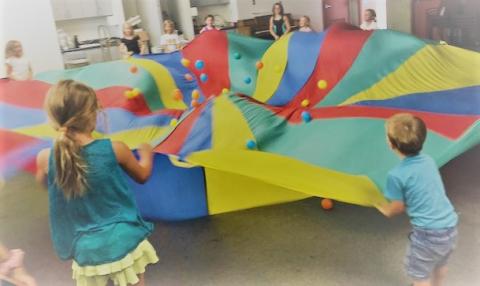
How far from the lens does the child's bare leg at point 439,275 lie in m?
0.97

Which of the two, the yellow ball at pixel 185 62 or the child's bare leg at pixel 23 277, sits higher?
the yellow ball at pixel 185 62

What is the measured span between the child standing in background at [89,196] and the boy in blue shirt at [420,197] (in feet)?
1.63

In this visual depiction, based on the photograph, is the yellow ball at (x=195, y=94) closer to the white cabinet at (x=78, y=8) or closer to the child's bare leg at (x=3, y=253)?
the white cabinet at (x=78, y=8)

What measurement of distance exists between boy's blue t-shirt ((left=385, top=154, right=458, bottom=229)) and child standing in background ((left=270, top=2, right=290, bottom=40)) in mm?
589

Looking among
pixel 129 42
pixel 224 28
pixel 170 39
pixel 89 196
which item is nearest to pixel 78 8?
pixel 129 42

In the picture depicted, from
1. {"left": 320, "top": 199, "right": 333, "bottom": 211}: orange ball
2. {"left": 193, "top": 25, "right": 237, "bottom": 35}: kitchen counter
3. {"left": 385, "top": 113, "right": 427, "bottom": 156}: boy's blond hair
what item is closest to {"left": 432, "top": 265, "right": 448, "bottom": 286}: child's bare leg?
{"left": 385, "top": 113, "right": 427, "bottom": 156}: boy's blond hair

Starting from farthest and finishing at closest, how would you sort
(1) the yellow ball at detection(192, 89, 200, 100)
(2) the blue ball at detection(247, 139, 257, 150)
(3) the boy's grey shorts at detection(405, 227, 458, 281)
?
(1) the yellow ball at detection(192, 89, 200, 100) → (2) the blue ball at detection(247, 139, 257, 150) → (3) the boy's grey shorts at detection(405, 227, 458, 281)

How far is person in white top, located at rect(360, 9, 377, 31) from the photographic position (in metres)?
1.23

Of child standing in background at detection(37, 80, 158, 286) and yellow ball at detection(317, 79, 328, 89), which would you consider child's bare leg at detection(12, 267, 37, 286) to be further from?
yellow ball at detection(317, 79, 328, 89)

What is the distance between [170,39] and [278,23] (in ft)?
1.03

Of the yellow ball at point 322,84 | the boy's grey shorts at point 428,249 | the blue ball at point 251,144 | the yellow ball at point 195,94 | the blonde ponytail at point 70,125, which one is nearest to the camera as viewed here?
the blonde ponytail at point 70,125

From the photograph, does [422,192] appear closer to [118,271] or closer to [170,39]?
[118,271]

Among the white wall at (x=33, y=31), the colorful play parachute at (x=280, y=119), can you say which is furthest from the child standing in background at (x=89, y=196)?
the white wall at (x=33, y=31)

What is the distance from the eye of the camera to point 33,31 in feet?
3.65
